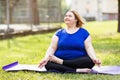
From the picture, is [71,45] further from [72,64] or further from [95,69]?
[95,69]

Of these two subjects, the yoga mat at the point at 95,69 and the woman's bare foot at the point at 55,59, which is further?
the yoga mat at the point at 95,69

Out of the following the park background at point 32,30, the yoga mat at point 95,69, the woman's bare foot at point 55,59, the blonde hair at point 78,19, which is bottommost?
the park background at point 32,30

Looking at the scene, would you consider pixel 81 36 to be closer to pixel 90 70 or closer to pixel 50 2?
pixel 90 70

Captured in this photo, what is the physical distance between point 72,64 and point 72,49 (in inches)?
12.3

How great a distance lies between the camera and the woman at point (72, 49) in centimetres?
796

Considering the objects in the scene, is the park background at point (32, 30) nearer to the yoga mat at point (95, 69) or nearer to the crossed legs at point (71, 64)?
the yoga mat at point (95, 69)

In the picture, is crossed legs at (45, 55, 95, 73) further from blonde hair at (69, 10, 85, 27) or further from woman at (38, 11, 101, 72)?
blonde hair at (69, 10, 85, 27)

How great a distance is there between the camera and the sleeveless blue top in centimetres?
811

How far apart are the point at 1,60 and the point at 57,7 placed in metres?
13.6

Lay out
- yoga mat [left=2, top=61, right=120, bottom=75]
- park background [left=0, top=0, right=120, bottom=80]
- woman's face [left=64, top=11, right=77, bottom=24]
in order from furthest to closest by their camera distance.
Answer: park background [left=0, top=0, right=120, bottom=80] → woman's face [left=64, top=11, right=77, bottom=24] → yoga mat [left=2, top=61, right=120, bottom=75]

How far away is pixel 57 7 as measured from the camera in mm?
23969

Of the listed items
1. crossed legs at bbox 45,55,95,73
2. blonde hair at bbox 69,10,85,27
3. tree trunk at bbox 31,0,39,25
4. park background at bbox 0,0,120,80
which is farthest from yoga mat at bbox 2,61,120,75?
tree trunk at bbox 31,0,39,25

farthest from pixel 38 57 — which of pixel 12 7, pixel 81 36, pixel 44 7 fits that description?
pixel 44 7

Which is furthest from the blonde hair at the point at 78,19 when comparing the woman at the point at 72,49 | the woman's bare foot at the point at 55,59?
the woman's bare foot at the point at 55,59
